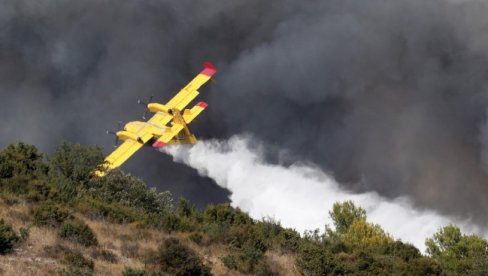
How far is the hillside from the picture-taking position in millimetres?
35156

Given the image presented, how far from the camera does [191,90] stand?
122 meters

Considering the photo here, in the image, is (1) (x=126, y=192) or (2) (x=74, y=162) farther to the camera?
(2) (x=74, y=162)

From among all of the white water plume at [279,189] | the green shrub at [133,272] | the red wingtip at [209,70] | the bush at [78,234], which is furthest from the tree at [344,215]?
the green shrub at [133,272]

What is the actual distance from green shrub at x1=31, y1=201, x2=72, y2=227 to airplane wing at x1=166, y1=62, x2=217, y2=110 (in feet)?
257

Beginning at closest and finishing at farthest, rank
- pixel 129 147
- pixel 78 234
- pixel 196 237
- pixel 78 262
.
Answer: pixel 78 262
pixel 78 234
pixel 196 237
pixel 129 147

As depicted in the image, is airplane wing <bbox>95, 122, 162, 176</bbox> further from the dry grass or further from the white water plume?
the dry grass

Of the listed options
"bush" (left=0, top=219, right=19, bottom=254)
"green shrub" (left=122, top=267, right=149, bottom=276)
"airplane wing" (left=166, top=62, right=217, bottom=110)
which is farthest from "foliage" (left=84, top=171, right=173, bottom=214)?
"airplane wing" (left=166, top=62, right=217, bottom=110)

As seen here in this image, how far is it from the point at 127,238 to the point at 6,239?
7456mm

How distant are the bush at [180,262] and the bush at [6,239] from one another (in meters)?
6.40

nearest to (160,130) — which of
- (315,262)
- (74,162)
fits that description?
(74,162)

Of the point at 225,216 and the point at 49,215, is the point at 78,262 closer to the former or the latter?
the point at 49,215

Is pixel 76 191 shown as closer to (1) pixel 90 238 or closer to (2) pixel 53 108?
(1) pixel 90 238

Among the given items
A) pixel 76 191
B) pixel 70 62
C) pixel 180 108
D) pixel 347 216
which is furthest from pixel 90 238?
pixel 70 62

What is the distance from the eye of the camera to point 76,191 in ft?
164
